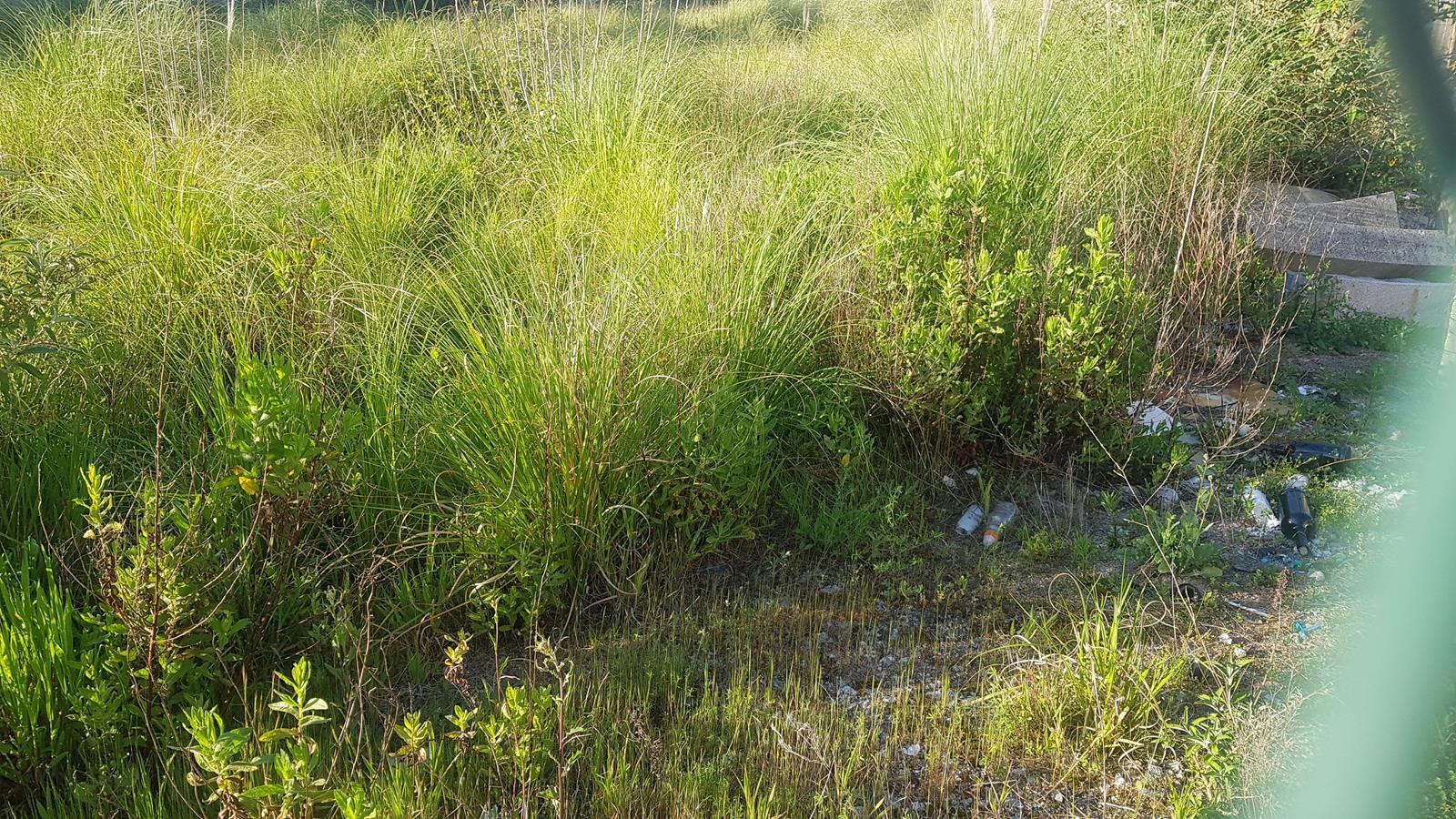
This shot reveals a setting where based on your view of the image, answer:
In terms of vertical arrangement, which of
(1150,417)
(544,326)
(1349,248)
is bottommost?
(1150,417)

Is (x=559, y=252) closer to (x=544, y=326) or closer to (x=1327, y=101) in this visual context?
(x=544, y=326)

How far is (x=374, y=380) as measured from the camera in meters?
3.33

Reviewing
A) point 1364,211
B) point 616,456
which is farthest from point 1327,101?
point 616,456

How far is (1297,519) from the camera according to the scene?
3.54 meters

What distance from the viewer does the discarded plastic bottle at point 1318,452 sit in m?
3.98

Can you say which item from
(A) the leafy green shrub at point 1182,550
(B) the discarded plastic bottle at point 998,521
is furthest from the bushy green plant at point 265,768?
(A) the leafy green shrub at point 1182,550

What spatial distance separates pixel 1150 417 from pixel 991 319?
112 centimetres

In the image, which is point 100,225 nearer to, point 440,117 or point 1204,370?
point 440,117

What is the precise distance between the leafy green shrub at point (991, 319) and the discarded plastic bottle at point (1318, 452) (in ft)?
2.23

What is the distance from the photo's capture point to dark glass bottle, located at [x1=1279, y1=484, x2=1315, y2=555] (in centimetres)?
347

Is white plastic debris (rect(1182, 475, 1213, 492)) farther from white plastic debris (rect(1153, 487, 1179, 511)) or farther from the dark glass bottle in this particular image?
the dark glass bottle

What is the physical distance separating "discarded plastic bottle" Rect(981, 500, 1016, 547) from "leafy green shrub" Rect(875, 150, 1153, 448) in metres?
0.25

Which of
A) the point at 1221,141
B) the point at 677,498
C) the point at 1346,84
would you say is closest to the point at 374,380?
the point at 677,498

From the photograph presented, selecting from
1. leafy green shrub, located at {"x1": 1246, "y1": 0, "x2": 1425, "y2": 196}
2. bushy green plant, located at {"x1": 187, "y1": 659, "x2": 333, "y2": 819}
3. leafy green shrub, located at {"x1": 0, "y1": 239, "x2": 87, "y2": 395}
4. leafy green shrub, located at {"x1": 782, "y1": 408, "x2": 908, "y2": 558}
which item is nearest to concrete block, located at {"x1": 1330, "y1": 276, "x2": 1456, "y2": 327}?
leafy green shrub, located at {"x1": 1246, "y1": 0, "x2": 1425, "y2": 196}
